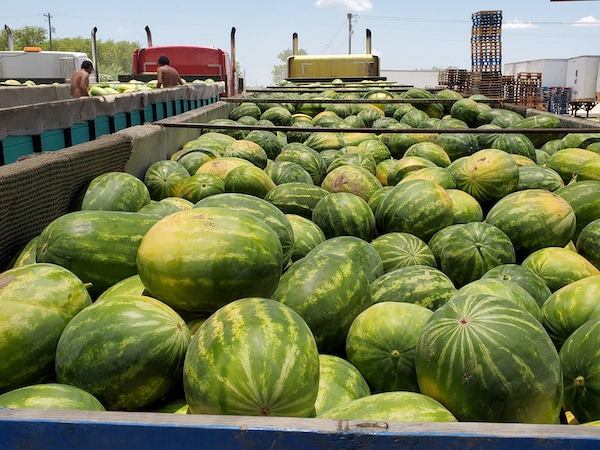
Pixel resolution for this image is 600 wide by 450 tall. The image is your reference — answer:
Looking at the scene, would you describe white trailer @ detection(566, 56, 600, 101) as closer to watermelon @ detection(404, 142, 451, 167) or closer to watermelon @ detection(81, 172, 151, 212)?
watermelon @ detection(404, 142, 451, 167)

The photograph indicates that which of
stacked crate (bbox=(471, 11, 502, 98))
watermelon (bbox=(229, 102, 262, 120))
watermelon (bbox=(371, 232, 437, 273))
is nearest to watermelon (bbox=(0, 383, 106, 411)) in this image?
watermelon (bbox=(371, 232, 437, 273))

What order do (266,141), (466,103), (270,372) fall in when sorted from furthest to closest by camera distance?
(466,103) → (266,141) → (270,372)

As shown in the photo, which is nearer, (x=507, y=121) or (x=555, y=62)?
(x=507, y=121)

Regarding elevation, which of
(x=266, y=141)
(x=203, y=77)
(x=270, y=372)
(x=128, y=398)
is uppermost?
(x=203, y=77)

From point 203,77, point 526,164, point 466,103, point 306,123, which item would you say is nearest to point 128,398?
point 526,164

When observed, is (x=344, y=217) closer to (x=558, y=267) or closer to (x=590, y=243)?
(x=558, y=267)

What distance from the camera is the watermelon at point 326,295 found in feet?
7.51

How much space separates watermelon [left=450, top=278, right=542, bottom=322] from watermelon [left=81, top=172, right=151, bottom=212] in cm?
186

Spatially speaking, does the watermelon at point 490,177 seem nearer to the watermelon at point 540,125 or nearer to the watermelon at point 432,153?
the watermelon at point 432,153

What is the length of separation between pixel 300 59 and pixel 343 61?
1.37 metres

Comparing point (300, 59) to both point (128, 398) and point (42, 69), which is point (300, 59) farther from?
point (128, 398)

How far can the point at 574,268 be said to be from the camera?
297cm

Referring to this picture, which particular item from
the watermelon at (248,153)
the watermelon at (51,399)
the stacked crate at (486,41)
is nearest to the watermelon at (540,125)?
the watermelon at (248,153)

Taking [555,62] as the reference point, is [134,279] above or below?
below
